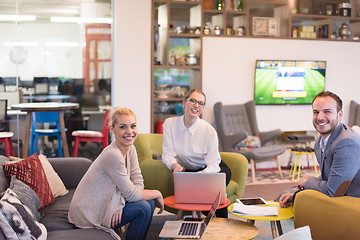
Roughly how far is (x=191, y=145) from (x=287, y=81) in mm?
3800

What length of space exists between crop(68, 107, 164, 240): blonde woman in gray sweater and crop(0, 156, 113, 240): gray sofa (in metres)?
0.09

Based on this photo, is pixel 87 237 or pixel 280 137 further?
pixel 280 137

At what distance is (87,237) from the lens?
3.21 metres

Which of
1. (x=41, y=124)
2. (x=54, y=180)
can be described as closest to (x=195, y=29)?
(x=41, y=124)

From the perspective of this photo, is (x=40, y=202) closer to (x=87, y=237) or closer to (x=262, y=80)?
(x=87, y=237)

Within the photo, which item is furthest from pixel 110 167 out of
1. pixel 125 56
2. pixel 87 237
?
pixel 125 56

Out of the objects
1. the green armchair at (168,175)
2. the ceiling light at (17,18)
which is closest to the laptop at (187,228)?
the green armchair at (168,175)

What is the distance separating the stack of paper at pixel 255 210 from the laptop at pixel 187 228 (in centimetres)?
28

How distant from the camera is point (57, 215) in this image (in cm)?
367

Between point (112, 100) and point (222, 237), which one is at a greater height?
point (112, 100)

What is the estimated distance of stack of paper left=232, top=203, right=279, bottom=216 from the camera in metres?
3.42

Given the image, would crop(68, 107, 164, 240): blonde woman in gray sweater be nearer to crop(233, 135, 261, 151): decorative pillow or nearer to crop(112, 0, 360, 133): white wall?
crop(112, 0, 360, 133): white wall

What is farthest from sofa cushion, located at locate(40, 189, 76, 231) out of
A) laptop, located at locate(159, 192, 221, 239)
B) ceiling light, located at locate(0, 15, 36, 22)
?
ceiling light, located at locate(0, 15, 36, 22)

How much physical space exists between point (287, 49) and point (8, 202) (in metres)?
5.67
